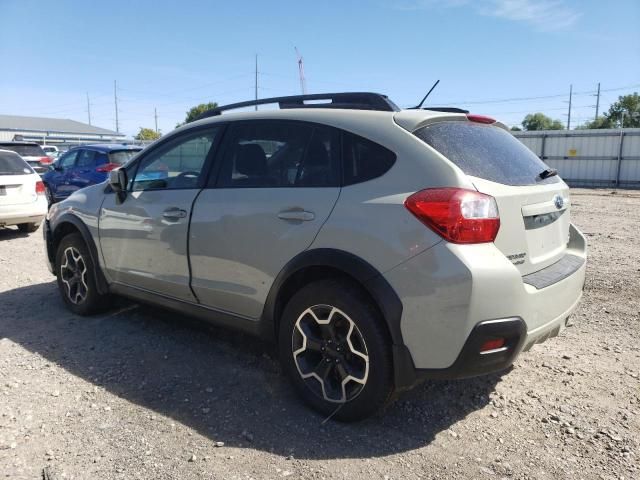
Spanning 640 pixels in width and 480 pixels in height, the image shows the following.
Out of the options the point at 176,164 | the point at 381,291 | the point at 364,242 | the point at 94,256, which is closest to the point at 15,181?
the point at 94,256

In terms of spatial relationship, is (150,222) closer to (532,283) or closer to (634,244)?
(532,283)

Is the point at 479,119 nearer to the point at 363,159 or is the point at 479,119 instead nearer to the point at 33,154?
the point at 363,159

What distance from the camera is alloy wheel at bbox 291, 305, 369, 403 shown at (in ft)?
9.54

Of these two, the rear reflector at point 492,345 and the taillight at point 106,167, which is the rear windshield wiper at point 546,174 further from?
the taillight at point 106,167

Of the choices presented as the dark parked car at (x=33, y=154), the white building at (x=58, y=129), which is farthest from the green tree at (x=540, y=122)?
the dark parked car at (x=33, y=154)

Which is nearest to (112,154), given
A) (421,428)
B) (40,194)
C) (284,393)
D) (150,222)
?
(40,194)

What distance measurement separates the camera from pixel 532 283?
2.79 m

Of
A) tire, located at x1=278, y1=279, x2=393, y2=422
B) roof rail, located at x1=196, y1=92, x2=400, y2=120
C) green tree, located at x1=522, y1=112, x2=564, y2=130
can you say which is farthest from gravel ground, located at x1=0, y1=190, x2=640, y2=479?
green tree, located at x1=522, y1=112, x2=564, y2=130

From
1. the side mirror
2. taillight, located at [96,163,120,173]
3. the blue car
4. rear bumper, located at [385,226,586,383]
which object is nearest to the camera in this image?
rear bumper, located at [385,226,586,383]

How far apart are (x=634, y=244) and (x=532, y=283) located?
6448 mm

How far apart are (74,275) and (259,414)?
2.70 meters

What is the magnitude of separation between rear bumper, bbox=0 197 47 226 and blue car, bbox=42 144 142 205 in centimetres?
230

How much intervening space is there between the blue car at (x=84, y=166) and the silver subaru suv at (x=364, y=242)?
8.75 metres

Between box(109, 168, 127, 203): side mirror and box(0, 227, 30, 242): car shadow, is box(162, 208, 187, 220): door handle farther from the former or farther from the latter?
box(0, 227, 30, 242): car shadow
